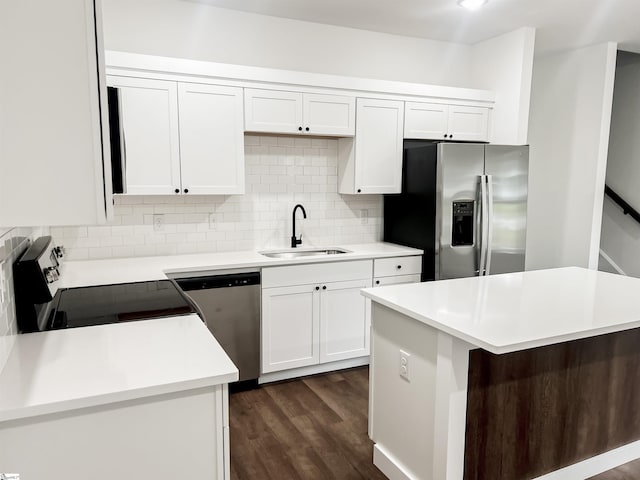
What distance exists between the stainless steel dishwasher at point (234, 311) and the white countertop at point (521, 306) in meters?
1.11

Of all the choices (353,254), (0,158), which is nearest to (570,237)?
(353,254)

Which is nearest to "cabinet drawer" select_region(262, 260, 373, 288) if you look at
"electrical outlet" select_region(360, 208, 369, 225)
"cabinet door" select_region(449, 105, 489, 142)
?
"electrical outlet" select_region(360, 208, 369, 225)

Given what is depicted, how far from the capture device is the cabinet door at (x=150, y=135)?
300cm

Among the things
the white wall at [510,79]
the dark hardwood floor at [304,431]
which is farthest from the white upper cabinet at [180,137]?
the white wall at [510,79]

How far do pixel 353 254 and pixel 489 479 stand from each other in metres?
1.85

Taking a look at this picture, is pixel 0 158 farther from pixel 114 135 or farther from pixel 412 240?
pixel 412 240

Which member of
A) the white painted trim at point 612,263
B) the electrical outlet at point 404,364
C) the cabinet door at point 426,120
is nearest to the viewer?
the electrical outlet at point 404,364

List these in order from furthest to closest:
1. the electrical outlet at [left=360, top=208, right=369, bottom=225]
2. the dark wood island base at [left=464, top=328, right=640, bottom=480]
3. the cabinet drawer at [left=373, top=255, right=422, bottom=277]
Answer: the electrical outlet at [left=360, top=208, right=369, bottom=225] → the cabinet drawer at [left=373, top=255, right=422, bottom=277] → the dark wood island base at [left=464, top=328, right=640, bottom=480]

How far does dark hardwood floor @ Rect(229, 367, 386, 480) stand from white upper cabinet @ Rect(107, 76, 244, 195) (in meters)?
1.47

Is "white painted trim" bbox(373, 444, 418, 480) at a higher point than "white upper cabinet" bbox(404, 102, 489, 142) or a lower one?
lower

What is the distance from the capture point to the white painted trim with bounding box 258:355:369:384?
3424mm

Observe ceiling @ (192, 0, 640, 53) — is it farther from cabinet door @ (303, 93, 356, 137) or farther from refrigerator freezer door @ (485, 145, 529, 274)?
refrigerator freezer door @ (485, 145, 529, 274)

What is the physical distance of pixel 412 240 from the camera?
12.7 feet

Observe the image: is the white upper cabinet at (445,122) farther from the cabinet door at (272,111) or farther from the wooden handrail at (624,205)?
the wooden handrail at (624,205)
